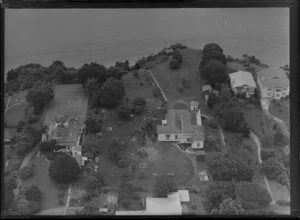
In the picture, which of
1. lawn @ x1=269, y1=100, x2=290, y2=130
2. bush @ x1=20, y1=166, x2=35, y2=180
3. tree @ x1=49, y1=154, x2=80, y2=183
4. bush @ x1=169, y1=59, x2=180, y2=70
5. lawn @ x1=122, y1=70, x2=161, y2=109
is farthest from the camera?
bush @ x1=169, y1=59, x2=180, y2=70

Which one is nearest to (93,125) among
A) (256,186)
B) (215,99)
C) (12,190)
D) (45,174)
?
(45,174)

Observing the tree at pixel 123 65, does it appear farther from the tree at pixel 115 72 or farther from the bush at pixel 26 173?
the bush at pixel 26 173

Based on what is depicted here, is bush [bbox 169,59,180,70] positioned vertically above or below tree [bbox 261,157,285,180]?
above

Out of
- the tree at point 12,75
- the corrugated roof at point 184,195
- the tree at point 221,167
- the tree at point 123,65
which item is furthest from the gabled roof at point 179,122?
the tree at point 12,75

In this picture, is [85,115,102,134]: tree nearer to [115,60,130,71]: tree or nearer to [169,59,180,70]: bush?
[115,60,130,71]: tree

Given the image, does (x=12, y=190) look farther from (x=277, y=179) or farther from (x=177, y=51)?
(x=277, y=179)

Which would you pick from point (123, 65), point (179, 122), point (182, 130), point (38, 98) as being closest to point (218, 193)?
point (182, 130)

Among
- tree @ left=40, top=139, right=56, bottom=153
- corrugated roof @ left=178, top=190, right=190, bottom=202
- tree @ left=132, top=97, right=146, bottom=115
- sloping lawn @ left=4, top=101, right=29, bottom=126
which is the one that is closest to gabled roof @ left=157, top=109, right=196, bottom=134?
tree @ left=132, top=97, right=146, bottom=115
